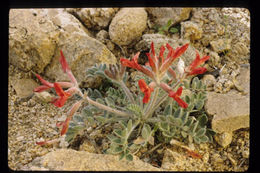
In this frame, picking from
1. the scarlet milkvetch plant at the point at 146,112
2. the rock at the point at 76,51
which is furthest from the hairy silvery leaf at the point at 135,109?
the rock at the point at 76,51

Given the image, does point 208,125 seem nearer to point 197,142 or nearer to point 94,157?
point 197,142

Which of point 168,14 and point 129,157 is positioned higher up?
point 168,14

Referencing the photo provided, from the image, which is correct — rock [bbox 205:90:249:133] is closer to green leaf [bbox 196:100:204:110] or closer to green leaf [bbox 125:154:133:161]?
green leaf [bbox 196:100:204:110]

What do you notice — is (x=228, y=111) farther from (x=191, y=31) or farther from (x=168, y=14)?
(x=168, y=14)

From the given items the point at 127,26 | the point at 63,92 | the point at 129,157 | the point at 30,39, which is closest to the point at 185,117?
the point at 129,157

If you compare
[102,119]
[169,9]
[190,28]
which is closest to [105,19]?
[169,9]
